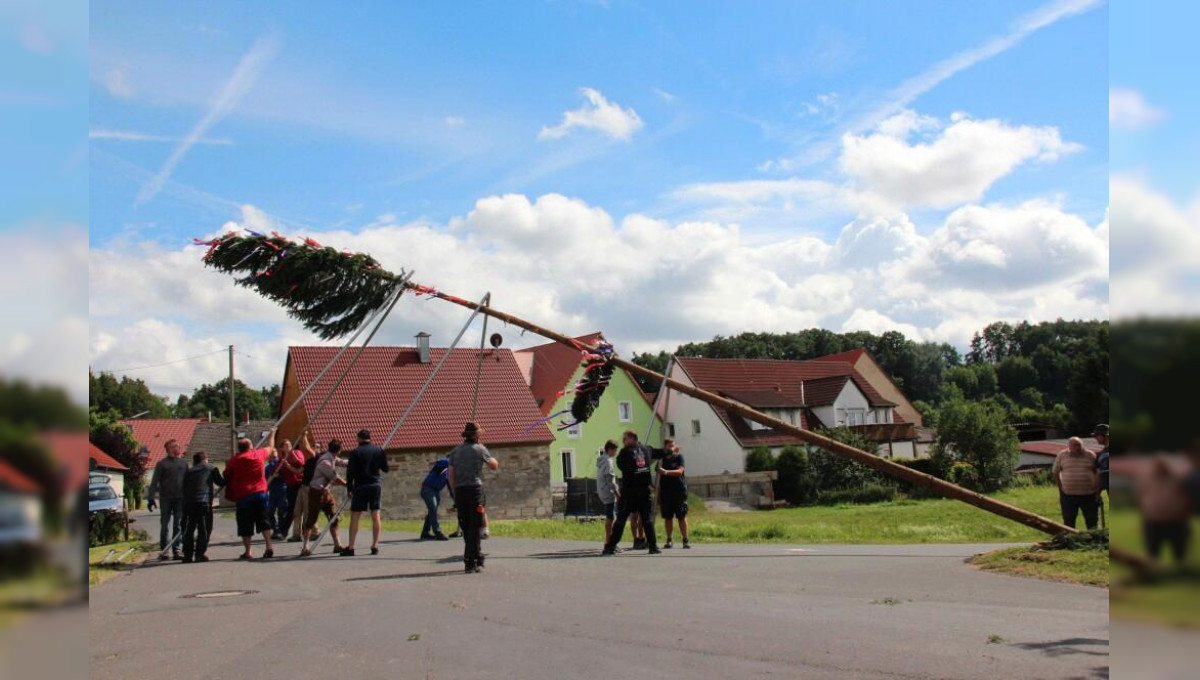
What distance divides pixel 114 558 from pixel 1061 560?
44.3ft

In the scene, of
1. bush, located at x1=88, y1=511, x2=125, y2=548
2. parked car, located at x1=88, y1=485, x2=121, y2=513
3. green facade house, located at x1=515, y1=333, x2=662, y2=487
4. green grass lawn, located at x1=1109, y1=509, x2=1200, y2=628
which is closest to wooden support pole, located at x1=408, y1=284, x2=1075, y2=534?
parked car, located at x1=88, y1=485, x2=121, y2=513

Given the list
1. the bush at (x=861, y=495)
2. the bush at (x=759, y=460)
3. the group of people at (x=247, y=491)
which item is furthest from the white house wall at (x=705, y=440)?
the group of people at (x=247, y=491)

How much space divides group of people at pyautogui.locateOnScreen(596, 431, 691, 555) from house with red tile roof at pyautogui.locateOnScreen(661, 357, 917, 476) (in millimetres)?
38537

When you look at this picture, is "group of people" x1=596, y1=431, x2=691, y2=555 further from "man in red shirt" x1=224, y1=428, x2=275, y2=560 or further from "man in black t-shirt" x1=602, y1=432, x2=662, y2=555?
"man in red shirt" x1=224, y1=428, x2=275, y2=560

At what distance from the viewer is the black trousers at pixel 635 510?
49.2 ft

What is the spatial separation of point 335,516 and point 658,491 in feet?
16.9

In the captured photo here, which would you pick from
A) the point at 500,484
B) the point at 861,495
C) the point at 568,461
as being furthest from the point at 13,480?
the point at 568,461

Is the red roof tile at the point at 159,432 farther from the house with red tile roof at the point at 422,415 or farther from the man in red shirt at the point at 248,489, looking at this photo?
the man in red shirt at the point at 248,489

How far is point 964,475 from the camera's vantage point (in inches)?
1727

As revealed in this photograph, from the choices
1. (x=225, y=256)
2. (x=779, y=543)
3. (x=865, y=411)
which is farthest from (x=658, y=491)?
(x=865, y=411)

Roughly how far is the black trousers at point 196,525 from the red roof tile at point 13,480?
14551mm

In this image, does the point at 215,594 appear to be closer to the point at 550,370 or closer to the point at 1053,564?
the point at 1053,564

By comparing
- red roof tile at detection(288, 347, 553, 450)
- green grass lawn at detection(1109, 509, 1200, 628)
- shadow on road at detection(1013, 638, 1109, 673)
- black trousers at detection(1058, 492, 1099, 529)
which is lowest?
shadow on road at detection(1013, 638, 1109, 673)

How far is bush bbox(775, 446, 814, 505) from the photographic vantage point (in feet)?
152
